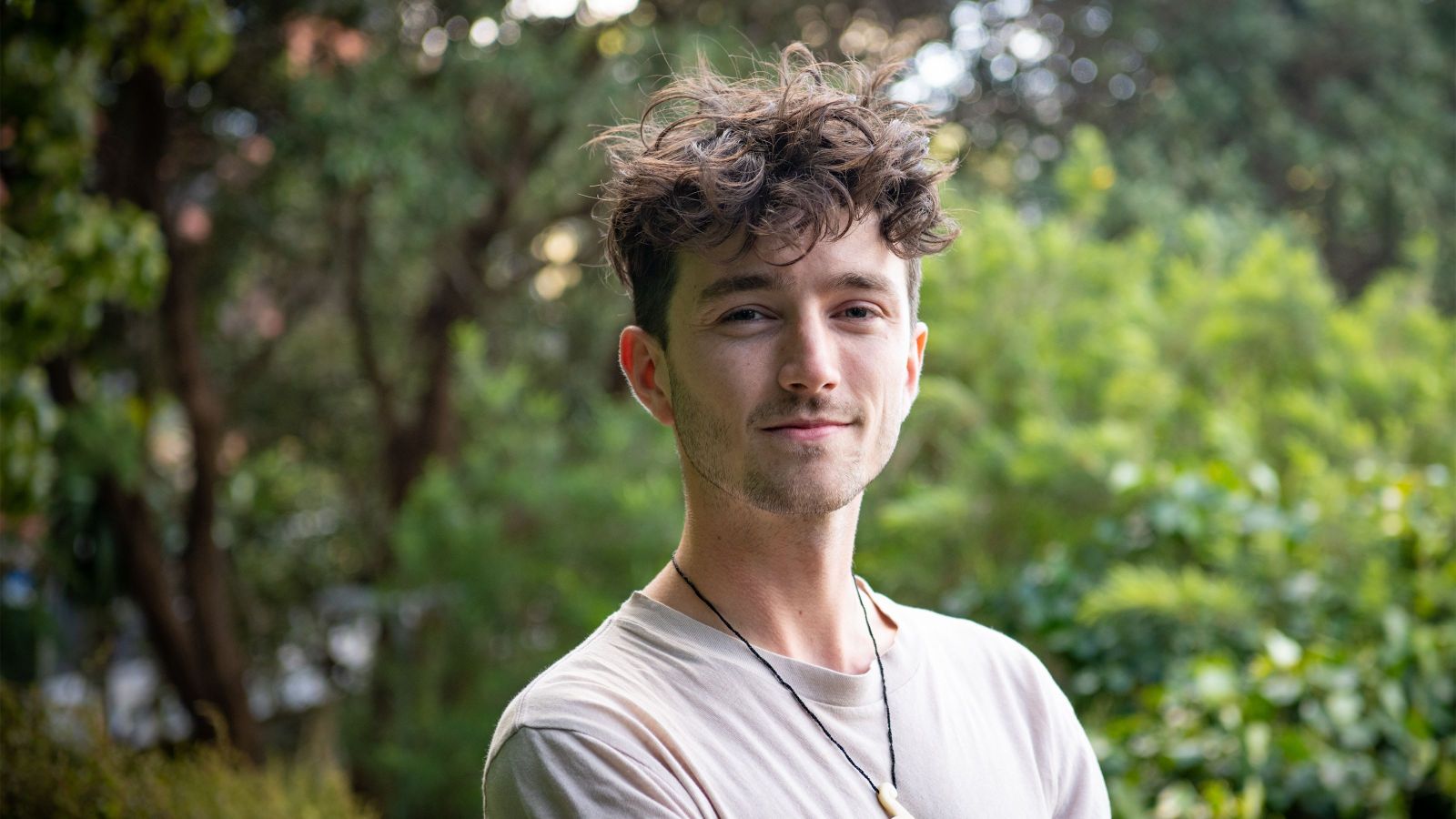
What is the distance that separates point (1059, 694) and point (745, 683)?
46 centimetres

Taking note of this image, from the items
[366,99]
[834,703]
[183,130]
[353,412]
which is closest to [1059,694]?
[834,703]

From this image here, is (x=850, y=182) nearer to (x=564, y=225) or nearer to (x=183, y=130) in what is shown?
(x=183, y=130)

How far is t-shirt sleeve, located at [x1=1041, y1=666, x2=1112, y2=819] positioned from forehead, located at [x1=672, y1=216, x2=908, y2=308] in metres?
0.56

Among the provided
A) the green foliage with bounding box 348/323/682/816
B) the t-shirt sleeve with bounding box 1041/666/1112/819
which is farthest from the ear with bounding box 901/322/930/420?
the green foliage with bounding box 348/323/682/816

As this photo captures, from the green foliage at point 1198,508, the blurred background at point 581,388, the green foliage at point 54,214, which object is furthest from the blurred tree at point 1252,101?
the green foliage at point 54,214

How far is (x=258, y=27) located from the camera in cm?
627

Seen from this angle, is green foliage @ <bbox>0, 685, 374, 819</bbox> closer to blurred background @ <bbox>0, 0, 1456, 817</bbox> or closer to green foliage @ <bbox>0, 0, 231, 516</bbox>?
blurred background @ <bbox>0, 0, 1456, 817</bbox>

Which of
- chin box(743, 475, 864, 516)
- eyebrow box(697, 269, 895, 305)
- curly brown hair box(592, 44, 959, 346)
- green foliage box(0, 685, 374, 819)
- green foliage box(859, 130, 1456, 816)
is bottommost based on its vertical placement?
green foliage box(0, 685, 374, 819)

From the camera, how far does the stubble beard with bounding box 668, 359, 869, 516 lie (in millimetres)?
1445

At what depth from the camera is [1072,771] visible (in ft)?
5.23

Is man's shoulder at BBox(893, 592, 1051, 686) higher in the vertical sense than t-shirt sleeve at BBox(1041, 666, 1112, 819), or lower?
higher

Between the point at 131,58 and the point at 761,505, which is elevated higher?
the point at 131,58

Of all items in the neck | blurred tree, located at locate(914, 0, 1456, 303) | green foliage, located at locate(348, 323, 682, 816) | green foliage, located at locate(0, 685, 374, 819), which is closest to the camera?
the neck

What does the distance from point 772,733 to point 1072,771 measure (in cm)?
43
